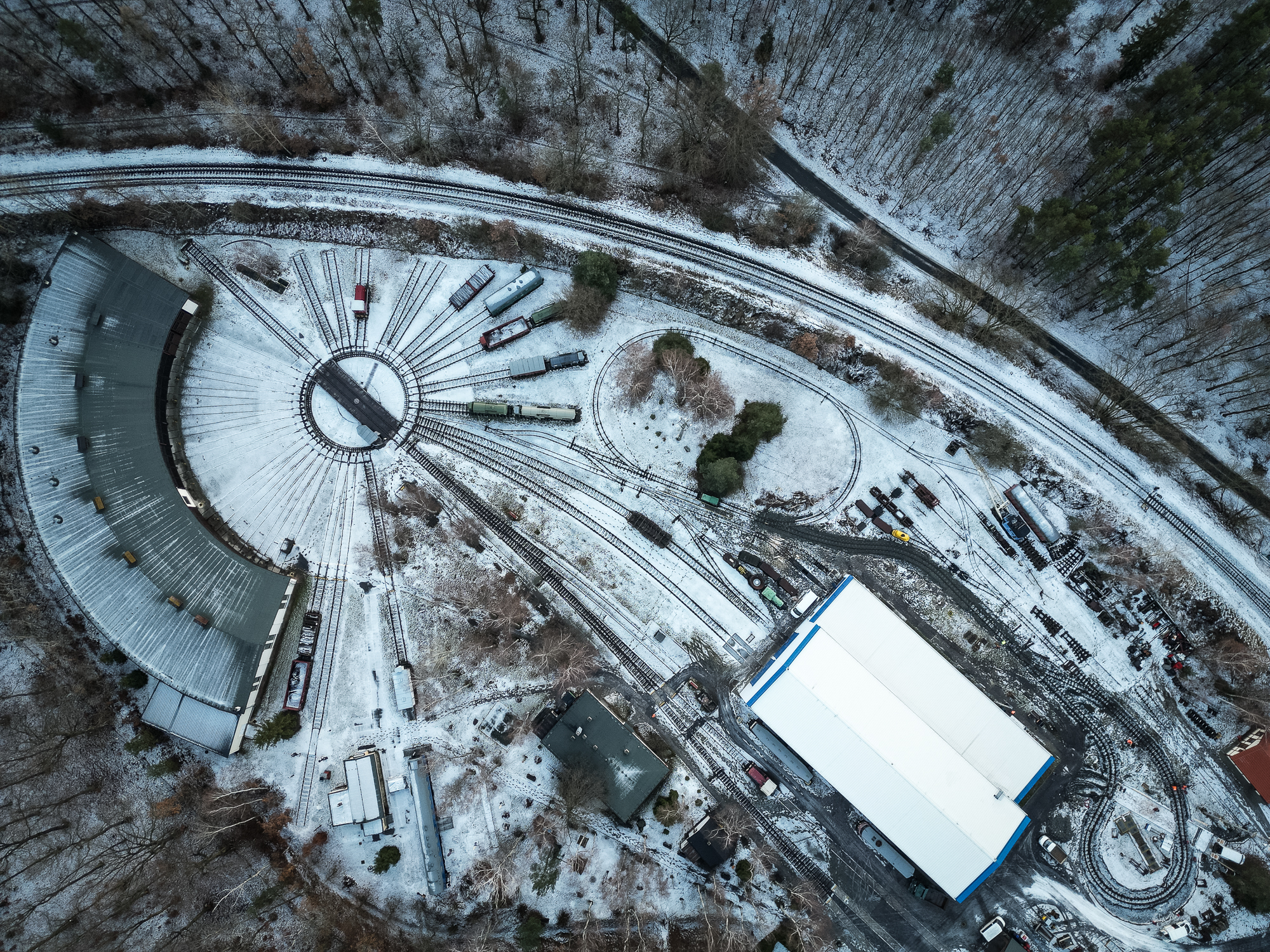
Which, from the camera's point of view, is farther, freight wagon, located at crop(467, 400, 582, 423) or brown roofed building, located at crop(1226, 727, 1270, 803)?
freight wagon, located at crop(467, 400, 582, 423)

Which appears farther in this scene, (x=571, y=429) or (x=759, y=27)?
(x=759, y=27)

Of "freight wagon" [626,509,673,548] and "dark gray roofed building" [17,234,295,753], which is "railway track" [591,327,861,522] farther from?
"dark gray roofed building" [17,234,295,753]

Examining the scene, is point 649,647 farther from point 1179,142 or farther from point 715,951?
point 1179,142

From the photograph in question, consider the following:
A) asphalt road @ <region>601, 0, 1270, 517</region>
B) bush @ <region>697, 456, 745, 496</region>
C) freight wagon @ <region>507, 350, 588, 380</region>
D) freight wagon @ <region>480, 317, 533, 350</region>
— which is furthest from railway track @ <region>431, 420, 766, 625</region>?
asphalt road @ <region>601, 0, 1270, 517</region>

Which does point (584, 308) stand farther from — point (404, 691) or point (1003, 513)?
point (1003, 513)

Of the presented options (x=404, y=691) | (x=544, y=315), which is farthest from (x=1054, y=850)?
(x=544, y=315)

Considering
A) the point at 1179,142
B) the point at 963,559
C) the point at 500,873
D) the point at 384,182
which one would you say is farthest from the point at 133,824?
the point at 1179,142
